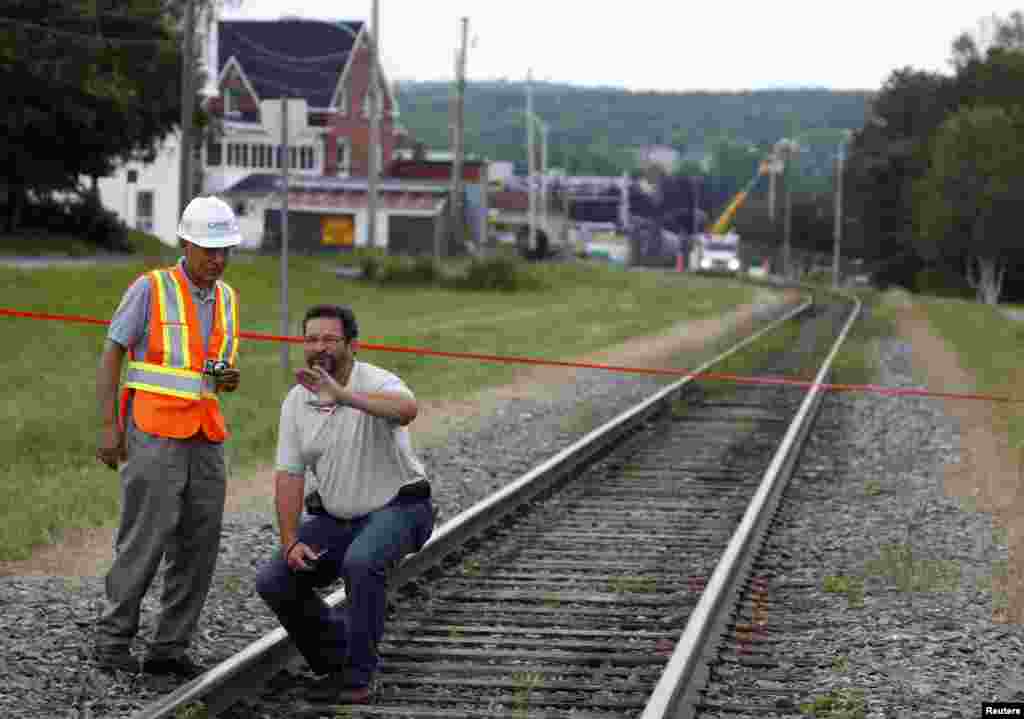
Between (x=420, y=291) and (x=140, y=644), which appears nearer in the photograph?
(x=140, y=644)

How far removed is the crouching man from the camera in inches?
304

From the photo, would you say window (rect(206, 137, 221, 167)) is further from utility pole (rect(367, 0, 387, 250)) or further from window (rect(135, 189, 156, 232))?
utility pole (rect(367, 0, 387, 250))

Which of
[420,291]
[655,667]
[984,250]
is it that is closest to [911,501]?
[655,667]

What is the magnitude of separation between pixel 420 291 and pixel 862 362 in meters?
23.7

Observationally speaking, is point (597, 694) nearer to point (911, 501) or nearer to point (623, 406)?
point (911, 501)

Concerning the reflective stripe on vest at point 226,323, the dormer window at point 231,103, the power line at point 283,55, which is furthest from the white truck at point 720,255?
the reflective stripe on vest at point 226,323

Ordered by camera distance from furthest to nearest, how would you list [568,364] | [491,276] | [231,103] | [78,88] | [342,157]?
[342,157]
[231,103]
[491,276]
[78,88]
[568,364]

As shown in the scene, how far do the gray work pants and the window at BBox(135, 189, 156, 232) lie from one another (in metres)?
68.5

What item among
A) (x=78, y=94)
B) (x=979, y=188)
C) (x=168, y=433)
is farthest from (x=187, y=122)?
(x=979, y=188)

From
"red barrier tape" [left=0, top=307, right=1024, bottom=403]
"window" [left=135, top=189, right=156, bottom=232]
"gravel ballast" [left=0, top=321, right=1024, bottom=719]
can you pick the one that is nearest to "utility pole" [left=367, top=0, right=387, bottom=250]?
"window" [left=135, top=189, right=156, bottom=232]

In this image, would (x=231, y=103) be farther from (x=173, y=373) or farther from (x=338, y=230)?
(x=173, y=373)

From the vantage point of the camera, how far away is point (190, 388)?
8.09m

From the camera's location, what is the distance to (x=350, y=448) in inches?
309

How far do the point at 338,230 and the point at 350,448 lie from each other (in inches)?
3107
